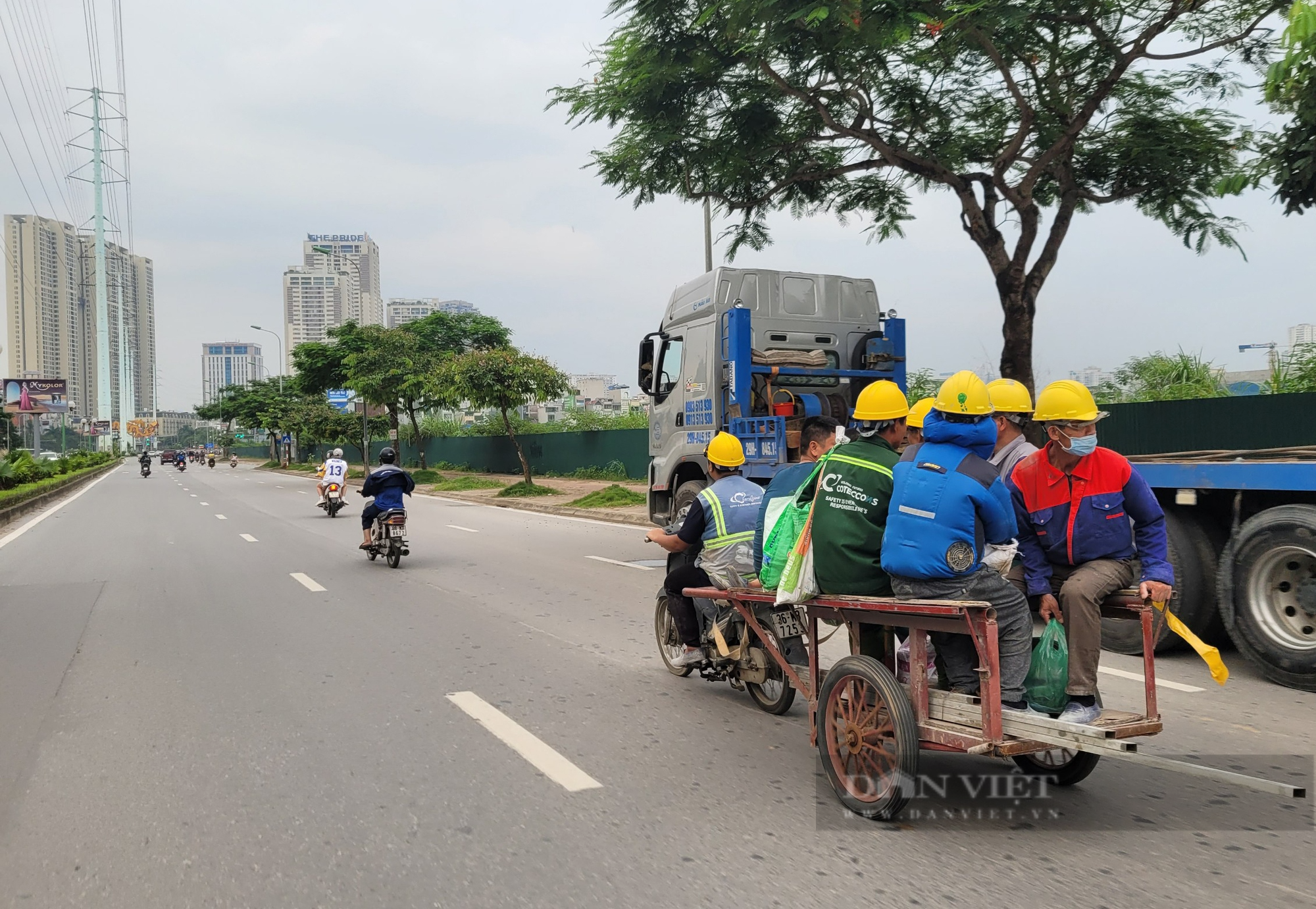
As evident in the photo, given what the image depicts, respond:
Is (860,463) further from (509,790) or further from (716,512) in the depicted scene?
(509,790)

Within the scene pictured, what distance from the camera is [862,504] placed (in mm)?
4352

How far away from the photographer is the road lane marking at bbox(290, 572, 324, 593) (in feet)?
36.5

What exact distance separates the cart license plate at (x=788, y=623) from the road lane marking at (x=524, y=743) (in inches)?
50.0

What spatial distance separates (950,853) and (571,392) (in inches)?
1083

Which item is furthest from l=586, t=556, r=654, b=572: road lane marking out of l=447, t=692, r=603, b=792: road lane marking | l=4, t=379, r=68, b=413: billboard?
l=4, t=379, r=68, b=413: billboard

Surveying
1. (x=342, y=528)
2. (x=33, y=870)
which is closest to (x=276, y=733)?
(x=33, y=870)

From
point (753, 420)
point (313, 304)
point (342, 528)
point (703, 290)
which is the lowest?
point (342, 528)

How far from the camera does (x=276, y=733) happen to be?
548 centimetres

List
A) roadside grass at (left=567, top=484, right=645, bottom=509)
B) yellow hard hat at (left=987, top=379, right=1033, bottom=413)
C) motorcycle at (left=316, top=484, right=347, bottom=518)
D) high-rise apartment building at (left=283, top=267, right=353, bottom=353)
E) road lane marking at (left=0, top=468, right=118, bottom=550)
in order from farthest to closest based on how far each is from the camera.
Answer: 1. high-rise apartment building at (left=283, top=267, right=353, bottom=353)
2. roadside grass at (left=567, top=484, right=645, bottom=509)
3. motorcycle at (left=316, top=484, right=347, bottom=518)
4. road lane marking at (left=0, top=468, right=118, bottom=550)
5. yellow hard hat at (left=987, top=379, right=1033, bottom=413)

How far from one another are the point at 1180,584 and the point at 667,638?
3.52 metres

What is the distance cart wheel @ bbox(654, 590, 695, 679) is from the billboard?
79.7 m

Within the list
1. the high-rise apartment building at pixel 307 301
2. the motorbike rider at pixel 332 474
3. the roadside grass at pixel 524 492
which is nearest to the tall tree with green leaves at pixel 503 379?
the roadside grass at pixel 524 492

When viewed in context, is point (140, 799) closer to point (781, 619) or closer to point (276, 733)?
point (276, 733)

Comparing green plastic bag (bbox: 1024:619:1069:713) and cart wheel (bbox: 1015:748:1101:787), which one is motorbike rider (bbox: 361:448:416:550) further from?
green plastic bag (bbox: 1024:619:1069:713)
